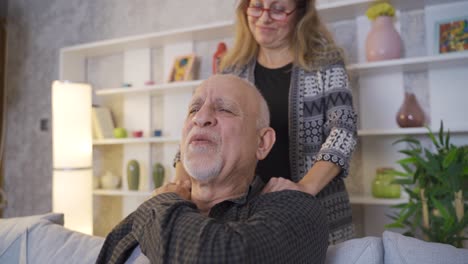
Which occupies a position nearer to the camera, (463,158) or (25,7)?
(463,158)

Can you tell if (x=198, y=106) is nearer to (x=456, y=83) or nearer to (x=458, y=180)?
(x=458, y=180)

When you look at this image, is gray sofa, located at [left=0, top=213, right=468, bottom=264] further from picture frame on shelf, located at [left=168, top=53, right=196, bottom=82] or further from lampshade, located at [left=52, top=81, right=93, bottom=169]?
picture frame on shelf, located at [left=168, top=53, right=196, bottom=82]

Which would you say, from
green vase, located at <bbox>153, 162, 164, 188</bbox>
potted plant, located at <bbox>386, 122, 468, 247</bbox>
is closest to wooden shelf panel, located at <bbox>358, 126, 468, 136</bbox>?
potted plant, located at <bbox>386, 122, 468, 247</bbox>

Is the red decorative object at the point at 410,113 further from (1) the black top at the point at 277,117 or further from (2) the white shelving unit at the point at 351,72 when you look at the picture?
(1) the black top at the point at 277,117

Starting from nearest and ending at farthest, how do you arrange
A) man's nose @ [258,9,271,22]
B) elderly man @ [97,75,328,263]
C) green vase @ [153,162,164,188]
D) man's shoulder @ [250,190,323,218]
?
elderly man @ [97,75,328,263], man's shoulder @ [250,190,323,218], man's nose @ [258,9,271,22], green vase @ [153,162,164,188]

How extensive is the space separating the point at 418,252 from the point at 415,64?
51.9 inches

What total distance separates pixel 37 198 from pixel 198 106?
8.76ft

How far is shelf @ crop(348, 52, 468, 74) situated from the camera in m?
1.86

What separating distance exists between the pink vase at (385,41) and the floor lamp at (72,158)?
1.78 meters

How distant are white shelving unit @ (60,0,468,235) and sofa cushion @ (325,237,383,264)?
41.9 inches

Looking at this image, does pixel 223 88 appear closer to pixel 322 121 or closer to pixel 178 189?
pixel 178 189

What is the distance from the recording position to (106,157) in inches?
120

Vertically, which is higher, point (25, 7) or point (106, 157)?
point (25, 7)

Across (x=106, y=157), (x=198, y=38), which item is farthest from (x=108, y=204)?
(x=198, y=38)
